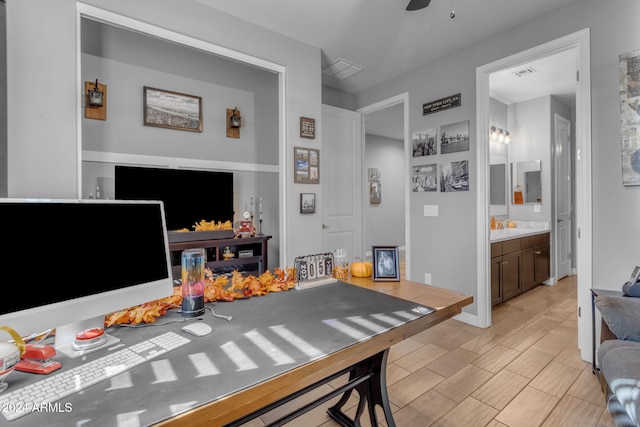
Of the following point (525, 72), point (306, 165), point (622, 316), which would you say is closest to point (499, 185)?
point (525, 72)

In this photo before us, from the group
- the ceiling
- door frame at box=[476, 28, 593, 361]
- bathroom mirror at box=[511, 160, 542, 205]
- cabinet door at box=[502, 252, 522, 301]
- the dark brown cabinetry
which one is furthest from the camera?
bathroom mirror at box=[511, 160, 542, 205]

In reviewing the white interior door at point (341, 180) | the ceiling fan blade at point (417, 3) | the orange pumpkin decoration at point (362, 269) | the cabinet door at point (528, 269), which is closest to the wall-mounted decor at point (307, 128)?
the white interior door at point (341, 180)

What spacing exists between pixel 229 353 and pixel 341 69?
3616 mm

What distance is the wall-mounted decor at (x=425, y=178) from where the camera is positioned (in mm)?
3424

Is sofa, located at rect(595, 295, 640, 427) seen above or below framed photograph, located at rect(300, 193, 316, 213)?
below

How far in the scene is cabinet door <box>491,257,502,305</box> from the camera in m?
3.35

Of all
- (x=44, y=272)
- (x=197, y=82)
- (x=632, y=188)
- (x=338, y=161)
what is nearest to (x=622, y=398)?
(x=632, y=188)

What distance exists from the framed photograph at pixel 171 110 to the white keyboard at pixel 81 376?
3.08 meters

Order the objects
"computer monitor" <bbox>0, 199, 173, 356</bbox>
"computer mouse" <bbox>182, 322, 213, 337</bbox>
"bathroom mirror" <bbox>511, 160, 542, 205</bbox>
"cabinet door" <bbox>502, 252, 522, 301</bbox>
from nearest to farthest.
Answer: "computer monitor" <bbox>0, 199, 173, 356</bbox>
"computer mouse" <bbox>182, 322, 213, 337</bbox>
"cabinet door" <bbox>502, 252, 522, 301</bbox>
"bathroom mirror" <bbox>511, 160, 542, 205</bbox>

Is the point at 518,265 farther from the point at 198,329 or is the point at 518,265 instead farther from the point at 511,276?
the point at 198,329

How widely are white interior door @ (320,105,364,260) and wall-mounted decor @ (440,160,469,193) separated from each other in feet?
3.80

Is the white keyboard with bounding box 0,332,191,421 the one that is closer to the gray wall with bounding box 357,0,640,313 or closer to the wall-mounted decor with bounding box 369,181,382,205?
the gray wall with bounding box 357,0,640,313

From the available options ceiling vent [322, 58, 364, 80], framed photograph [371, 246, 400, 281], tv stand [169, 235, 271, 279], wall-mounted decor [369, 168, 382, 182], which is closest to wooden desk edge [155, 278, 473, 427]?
framed photograph [371, 246, 400, 281]

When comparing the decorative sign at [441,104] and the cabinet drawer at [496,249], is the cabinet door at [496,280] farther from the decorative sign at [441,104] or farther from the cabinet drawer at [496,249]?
the decorative sign at [441,104]
